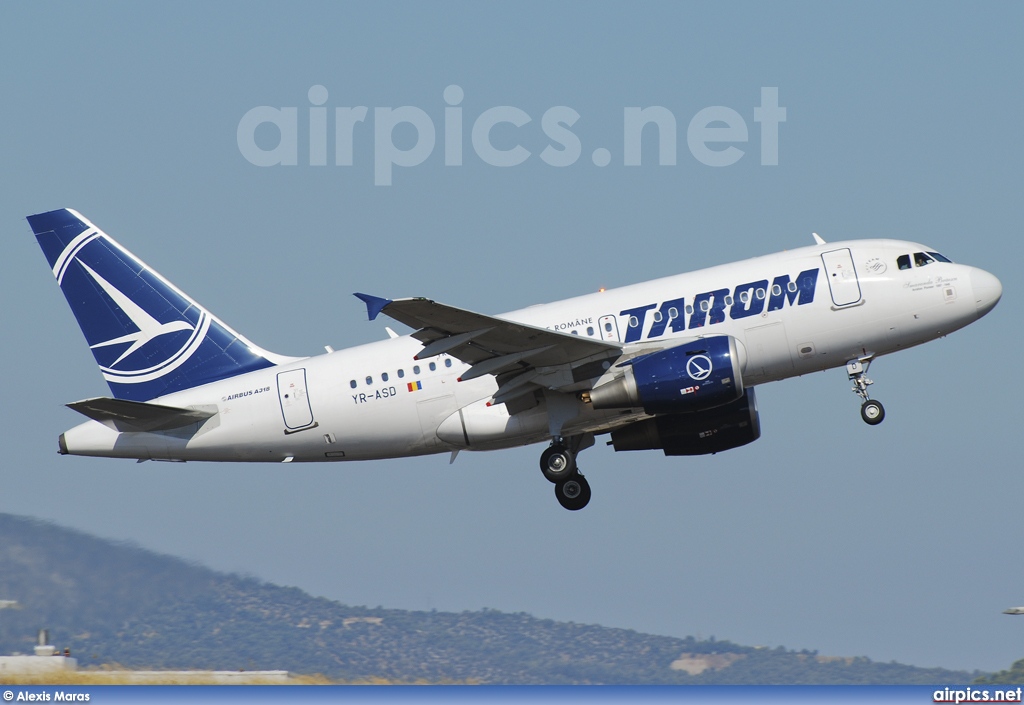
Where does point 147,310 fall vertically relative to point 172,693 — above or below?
above

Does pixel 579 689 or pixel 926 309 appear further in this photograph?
pixel 579 689

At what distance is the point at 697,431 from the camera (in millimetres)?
33000

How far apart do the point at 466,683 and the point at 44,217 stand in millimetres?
20473

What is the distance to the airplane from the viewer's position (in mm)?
29766

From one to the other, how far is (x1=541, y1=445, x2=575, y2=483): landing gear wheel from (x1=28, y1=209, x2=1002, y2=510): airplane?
0.13 feet

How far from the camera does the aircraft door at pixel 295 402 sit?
32000 mm

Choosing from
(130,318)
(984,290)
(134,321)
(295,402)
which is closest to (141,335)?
(134,321)

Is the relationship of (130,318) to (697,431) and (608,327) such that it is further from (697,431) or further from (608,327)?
(697,431)

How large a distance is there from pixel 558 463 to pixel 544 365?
3.44m

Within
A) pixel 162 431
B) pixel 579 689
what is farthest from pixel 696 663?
pixel 162 431

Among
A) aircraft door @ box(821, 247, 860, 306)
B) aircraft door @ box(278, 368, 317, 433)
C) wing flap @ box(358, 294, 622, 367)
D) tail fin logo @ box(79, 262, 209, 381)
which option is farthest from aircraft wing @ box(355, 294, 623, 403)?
tail fin logo @ box(79, 262, 209, 381)

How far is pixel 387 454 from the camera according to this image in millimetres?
32312

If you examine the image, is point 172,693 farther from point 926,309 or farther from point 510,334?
point 926,309

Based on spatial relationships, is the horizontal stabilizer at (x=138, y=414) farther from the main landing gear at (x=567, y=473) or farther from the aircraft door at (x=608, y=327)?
the aircraft door at (x=608, y=327)
